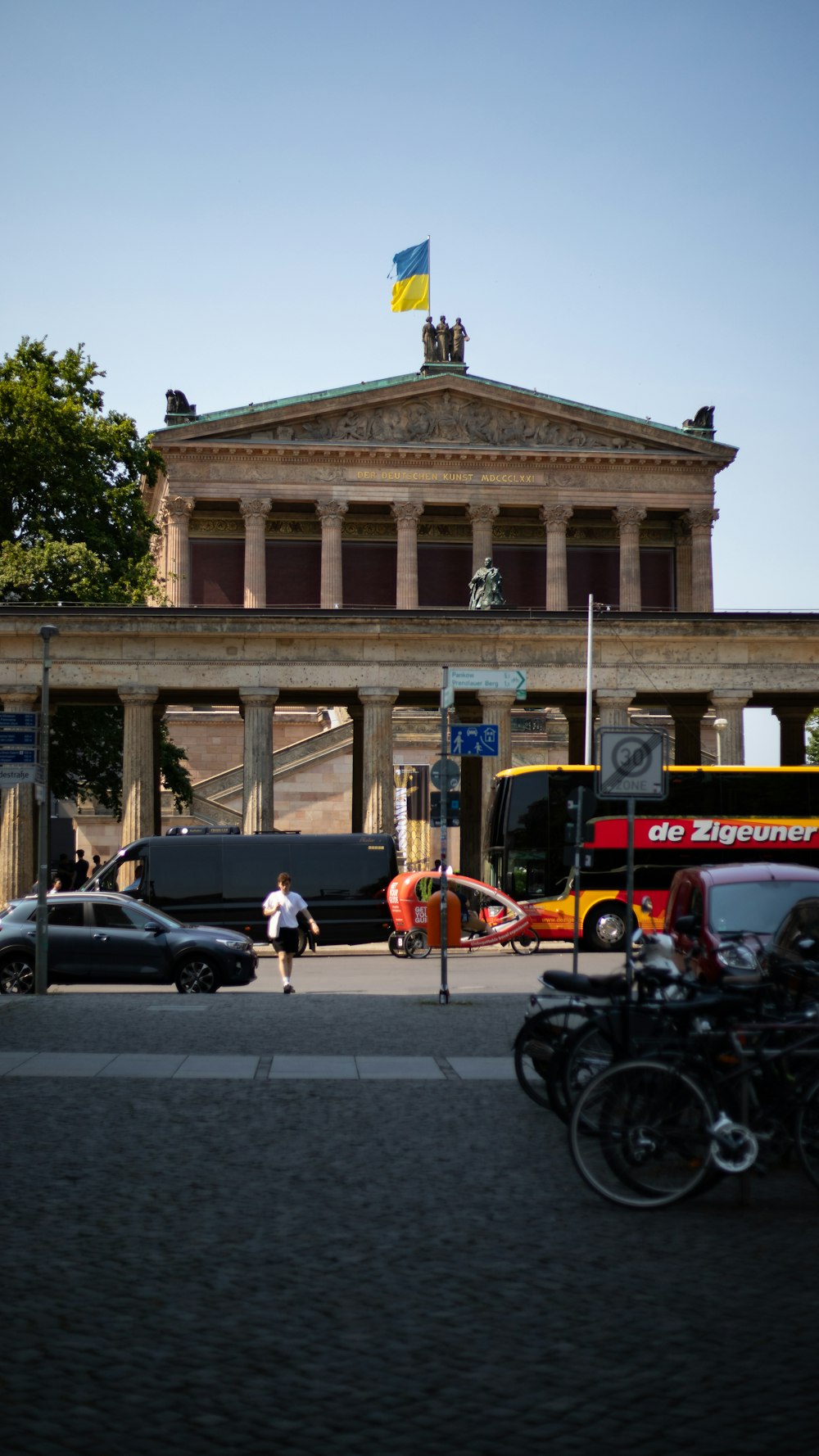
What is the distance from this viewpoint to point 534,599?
239 feet

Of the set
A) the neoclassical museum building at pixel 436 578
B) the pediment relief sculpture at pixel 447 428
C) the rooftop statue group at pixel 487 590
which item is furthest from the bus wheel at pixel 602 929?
the pediment relief sculpture at pixel 447 428

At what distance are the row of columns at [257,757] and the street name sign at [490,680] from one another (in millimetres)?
561

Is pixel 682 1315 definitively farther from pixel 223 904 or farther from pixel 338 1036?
pixel 223 904

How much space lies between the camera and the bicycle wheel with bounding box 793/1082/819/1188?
905 cm

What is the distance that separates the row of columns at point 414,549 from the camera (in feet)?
226

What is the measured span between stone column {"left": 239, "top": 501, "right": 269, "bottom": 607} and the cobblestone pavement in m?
57.2

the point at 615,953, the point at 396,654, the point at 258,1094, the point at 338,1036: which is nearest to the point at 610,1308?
the point at 258,1094

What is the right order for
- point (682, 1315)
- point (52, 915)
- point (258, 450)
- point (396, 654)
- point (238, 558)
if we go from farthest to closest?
point (238, 558), point (258, 450), point (396, 654), point (52, 915), point (682, 1315)

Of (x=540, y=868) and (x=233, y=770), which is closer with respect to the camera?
(x=540, y=868)

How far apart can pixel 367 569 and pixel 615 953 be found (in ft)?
128

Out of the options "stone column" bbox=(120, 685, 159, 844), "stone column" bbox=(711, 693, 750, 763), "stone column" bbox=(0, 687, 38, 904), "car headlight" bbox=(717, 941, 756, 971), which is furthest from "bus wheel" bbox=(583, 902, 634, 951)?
"car headlight" bbox=(717, 941, 756, 971)

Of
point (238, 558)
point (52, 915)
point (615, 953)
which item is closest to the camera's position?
point (52, 915)

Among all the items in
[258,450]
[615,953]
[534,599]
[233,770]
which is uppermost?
[258,450]

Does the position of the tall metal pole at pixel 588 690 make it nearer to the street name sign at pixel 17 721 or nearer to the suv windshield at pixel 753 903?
the street name sign at pixel 17 721
